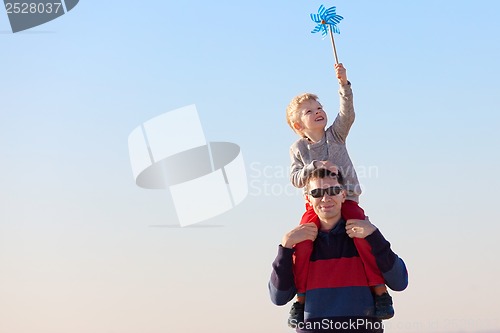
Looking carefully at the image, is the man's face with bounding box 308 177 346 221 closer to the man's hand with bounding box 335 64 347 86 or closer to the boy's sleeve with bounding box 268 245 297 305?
the boy's sleeve with bounding box 268 245 297 305

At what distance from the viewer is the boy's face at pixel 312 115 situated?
26.6ft

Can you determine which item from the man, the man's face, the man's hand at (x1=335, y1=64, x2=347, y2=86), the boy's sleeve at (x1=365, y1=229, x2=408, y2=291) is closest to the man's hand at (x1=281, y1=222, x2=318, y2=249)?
the man

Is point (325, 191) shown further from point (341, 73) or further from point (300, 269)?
point (341, 73)

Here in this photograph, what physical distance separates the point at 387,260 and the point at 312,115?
8.00 ft

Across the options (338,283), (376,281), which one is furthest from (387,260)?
(338,283)

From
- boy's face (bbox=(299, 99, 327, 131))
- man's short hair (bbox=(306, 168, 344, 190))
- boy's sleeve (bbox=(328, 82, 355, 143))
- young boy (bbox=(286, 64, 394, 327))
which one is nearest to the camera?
man's short hair (bbox=(306, 168, 344, 190))

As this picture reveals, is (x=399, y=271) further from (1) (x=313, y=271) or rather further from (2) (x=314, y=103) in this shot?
(2) (x=314, y=103)

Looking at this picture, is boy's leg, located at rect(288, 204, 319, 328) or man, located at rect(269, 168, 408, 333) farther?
boy's leg, located at rect(288, 204, 319, 328)

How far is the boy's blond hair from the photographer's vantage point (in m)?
8.27

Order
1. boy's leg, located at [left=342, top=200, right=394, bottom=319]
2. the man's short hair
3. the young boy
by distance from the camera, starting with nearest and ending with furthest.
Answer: boy's leg, located at [left=342, top=200, right=394, bottom=319] < the man's short hair < the young boy

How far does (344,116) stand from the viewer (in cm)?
826

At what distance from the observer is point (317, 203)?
6.47 m

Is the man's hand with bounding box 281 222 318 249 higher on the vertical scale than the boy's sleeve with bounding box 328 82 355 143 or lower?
lower

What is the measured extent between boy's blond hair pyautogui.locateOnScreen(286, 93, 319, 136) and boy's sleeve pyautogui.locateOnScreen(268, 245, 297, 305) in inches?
95.0
